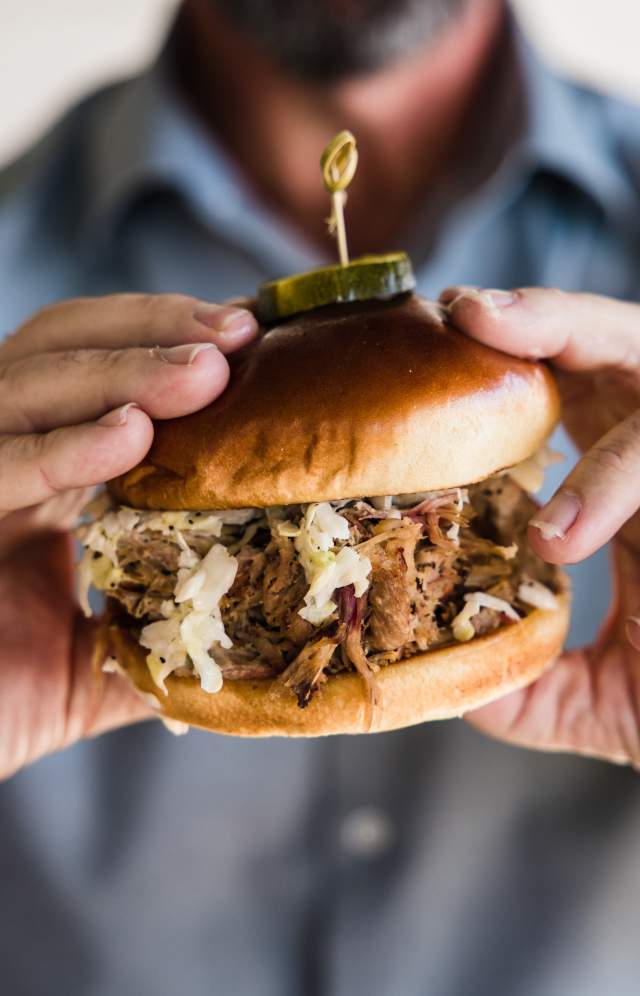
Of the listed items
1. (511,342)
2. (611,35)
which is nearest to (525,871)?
(511,342)

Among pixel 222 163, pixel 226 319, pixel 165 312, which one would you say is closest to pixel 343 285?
pixel 226 319

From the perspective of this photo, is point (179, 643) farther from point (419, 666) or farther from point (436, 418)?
point (436, 418)

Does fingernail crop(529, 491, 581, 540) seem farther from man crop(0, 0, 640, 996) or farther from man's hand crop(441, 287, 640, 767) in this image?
man crop(0, 0, 640, 996)

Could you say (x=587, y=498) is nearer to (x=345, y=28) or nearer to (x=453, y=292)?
(x=453, y=292)

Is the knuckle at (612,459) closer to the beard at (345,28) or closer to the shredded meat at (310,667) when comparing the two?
the shredded meat at (310,667)

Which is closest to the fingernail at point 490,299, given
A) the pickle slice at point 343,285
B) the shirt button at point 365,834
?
the pickle slice at point 343,285

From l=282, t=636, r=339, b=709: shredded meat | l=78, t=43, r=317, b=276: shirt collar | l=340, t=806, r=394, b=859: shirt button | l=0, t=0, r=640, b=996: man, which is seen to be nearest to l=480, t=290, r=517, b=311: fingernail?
l=282, t=636, r=339, b=709: shredded meat
